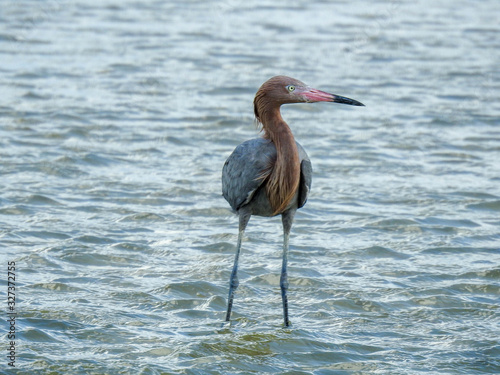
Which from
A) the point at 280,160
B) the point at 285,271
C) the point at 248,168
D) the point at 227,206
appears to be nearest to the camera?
the point at 280,160

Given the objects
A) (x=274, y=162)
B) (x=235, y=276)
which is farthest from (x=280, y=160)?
(x=235, y=276)

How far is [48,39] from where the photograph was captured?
19.6 metres

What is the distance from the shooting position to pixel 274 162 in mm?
7699

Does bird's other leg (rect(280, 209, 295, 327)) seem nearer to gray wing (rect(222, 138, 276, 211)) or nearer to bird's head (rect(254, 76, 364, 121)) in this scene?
gray wing (rect(222, 138, 276, 211))

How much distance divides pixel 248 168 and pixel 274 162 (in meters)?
0.22

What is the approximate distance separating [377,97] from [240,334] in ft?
30.3

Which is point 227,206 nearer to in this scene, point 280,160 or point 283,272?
point 283,272

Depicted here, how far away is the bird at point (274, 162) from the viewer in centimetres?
762

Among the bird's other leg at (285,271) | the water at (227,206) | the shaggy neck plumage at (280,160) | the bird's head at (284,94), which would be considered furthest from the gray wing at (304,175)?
the water at (227,206)

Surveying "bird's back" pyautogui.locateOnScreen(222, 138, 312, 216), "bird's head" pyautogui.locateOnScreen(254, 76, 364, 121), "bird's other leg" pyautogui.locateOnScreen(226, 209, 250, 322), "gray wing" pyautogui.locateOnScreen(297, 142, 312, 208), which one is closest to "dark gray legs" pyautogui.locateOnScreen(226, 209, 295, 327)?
"bird's other leg" pyautogui.locateOnScreen(226, 209, 250, 322)

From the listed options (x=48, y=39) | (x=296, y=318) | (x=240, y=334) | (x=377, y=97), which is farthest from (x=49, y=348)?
(x=48, y=39)

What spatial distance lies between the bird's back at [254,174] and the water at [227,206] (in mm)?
999

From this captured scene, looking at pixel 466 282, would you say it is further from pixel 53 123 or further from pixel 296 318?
pixel 53 123

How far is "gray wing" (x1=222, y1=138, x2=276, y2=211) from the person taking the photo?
7.69 meters
